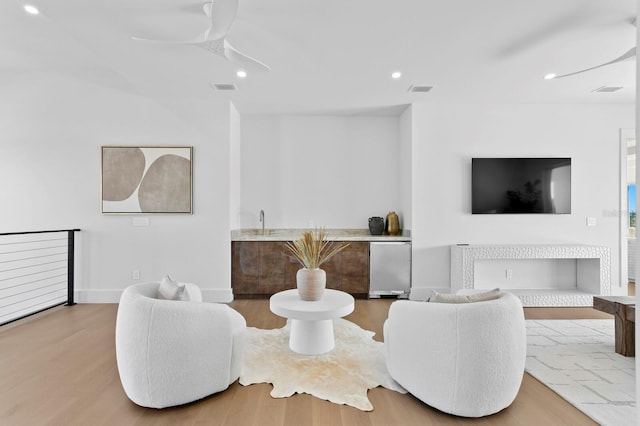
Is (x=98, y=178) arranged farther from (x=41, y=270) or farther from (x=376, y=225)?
(x=376, y=225)

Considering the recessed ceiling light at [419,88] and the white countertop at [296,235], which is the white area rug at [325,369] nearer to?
the white countertop at [296,235]

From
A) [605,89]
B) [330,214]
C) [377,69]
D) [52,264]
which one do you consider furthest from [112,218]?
[605,89]

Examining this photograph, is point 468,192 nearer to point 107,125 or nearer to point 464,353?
point 464,353

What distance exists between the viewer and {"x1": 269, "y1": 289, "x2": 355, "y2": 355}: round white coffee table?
8.48ft

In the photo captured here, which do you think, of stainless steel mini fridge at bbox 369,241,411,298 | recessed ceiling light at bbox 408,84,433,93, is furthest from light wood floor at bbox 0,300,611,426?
recessed ceiling light at bbox 408,84,433,93

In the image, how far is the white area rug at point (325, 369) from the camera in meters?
2.25

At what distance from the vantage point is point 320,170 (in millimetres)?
5305

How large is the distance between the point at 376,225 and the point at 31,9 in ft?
14.1

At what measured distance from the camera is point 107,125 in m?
4.49

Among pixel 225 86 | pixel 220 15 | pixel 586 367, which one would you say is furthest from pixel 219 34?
pixel 586 367

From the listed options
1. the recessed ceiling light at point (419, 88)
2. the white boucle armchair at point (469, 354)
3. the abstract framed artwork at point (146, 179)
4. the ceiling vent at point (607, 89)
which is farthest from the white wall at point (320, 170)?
the white boucle armchair at point (469, 354)

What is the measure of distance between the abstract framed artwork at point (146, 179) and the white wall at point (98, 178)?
0.10 metres

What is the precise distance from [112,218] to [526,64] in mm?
5257

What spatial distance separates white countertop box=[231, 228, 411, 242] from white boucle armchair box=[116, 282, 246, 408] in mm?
2558
